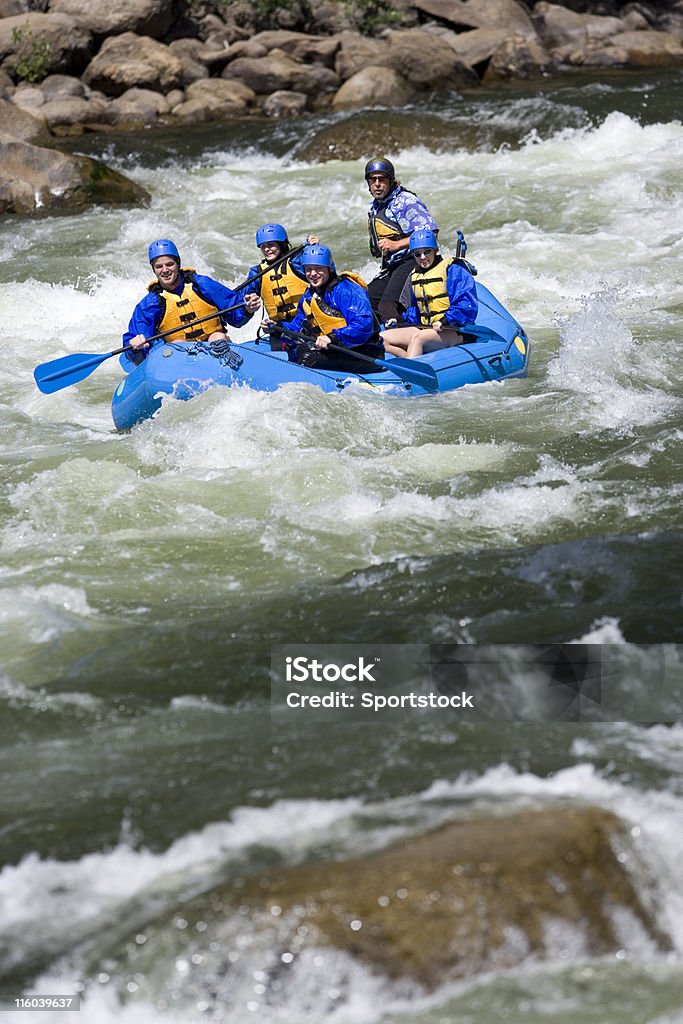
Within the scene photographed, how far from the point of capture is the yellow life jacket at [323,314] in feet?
22.9

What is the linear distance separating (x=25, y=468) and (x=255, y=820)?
147 inches

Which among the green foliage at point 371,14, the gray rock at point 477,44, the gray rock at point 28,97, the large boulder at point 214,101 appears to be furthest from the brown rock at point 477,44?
the gray rock at point 28,97

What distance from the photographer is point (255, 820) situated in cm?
318

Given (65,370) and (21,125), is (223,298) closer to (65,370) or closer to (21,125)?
(65,370)

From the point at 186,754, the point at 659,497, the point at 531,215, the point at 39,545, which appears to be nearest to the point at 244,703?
the point at 186,754

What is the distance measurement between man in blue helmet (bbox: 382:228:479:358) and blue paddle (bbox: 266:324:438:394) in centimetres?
27

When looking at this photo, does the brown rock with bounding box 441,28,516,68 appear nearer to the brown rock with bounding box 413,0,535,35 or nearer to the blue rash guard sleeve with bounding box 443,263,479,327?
the brown rock with bounding box 413,0,535,35

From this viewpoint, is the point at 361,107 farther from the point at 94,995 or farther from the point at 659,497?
the point at 94,995

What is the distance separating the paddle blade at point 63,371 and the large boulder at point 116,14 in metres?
11.9

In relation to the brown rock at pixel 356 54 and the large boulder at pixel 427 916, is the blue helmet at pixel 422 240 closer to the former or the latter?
the large boulder at pixel 427 916

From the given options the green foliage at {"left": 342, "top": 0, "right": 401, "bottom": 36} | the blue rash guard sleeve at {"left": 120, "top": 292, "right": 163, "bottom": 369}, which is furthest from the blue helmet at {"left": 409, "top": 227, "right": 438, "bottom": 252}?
the green foliage at {"left": 342, "top": 0, "right": 401, "bottom": 36}

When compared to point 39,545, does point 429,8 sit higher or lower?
higher

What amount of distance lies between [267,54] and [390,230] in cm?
1110

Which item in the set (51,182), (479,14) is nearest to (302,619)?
(51,182)
